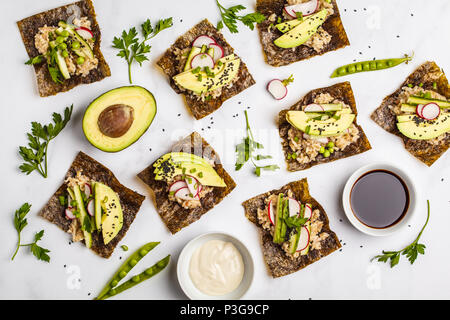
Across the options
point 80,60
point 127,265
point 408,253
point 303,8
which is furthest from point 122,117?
point 408,253

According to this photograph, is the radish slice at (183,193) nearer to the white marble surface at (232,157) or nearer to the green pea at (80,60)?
the white marble surface at (232,157)

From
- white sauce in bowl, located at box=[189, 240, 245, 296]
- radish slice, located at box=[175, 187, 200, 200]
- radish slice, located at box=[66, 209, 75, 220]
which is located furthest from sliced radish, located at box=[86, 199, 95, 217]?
white sauce in bowl, located at box=[189, 240, 245, 296]

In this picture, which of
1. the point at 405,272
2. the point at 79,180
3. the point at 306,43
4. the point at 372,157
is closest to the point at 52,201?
the point at 79,180

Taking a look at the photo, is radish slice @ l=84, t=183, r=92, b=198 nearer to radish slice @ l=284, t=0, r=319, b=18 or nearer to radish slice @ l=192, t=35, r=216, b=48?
radish slice @ l=192, t=35, r=216, b=48

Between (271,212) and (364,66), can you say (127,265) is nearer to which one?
(271,212)

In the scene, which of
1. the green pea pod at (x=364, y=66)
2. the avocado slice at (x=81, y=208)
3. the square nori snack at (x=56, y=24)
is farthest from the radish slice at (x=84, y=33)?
the green pea pod at (x=364, y=66)

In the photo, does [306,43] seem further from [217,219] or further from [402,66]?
[217,219]

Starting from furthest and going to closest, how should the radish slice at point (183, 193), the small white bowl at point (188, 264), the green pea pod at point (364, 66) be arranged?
the green pea pod at point (364, 66) < the radish slice at point (183, 193) < the small white bowl at point (188, 264)
